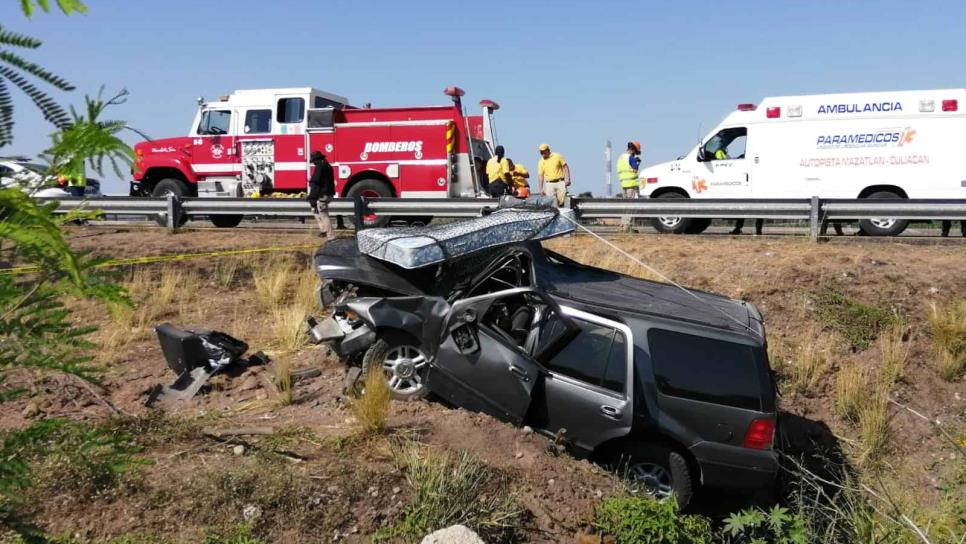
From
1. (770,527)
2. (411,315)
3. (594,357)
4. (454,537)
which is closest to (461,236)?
(411,315)

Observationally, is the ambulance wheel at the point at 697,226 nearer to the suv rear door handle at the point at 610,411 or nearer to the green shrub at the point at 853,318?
the green shrub at the point at 853,318

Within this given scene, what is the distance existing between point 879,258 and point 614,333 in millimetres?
6841

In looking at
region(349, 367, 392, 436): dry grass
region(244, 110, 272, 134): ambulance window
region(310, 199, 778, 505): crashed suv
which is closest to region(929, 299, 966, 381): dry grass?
region(310, 199, 778, 505): crashed suv

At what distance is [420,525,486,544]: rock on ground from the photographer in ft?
15.7

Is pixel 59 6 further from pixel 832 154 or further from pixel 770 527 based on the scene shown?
pixel 832 154

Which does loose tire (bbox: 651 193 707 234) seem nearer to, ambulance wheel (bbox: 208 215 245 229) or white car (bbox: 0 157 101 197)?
ambulance wheel (bbox: 208 215 245 229)

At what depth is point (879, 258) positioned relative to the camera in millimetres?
11789

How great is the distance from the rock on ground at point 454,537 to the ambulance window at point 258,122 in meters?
14.5

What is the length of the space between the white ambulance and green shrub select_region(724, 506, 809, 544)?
29.7ft

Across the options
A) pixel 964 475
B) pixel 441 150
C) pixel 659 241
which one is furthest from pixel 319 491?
pixel 441 150

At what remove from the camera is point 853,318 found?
10.7 m

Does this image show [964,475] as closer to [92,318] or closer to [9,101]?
[9,101]

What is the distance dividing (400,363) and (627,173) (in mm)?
10864

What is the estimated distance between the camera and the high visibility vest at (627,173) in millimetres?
17297
